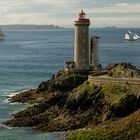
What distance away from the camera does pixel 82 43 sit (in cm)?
6397

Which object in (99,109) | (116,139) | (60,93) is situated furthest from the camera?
(60,93)

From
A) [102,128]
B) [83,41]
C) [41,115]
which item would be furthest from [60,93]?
[102,128]

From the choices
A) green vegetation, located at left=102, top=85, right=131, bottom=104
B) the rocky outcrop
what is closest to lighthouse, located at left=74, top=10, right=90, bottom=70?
the rocky outcrop

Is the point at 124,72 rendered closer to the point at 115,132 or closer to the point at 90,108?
the point at 90,108

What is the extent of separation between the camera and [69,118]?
4819 cm

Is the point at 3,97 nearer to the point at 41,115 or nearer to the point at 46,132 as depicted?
the point at 41,115

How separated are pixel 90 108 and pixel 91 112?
3.41ft

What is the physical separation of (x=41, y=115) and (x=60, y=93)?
6164 mm

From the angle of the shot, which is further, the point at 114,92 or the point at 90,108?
the point at 114,92

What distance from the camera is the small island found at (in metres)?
40.0

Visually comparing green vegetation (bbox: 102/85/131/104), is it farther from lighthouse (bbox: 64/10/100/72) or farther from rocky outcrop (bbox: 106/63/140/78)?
lighthouse (bbox: 64/10/100/72)

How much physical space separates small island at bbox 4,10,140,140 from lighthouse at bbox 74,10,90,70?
3514 mm

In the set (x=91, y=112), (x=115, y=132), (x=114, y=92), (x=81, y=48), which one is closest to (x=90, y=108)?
(x=91, y=112)

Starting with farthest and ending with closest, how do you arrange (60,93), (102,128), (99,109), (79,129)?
1. (60,93)
2. (99,109)
3. (79,129)
4. (102,128)
